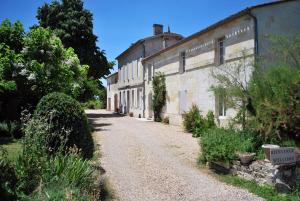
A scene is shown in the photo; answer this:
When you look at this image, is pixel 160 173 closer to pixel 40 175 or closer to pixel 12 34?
pixel 40 175

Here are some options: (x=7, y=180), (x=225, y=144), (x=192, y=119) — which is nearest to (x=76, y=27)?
(x=192, y=119)

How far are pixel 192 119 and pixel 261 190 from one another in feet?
30.2

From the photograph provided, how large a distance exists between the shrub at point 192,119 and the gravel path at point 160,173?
2.48m

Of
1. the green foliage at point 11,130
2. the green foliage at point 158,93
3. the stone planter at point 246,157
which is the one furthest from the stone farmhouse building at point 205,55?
the green foliage at point 11,130

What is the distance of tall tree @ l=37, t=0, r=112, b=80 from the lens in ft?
90.8

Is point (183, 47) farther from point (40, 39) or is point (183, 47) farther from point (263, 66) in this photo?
point (263, 66)

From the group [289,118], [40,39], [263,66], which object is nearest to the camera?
[289,118]

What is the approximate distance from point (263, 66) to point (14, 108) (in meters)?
11.9

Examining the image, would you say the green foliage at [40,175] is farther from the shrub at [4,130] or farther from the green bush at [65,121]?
the shrub at [4,130]

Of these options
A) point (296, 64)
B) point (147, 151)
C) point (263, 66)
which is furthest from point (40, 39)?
point (296, 64)

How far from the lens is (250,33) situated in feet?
40.3

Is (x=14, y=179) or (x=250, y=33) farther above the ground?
(x=250, y=33)

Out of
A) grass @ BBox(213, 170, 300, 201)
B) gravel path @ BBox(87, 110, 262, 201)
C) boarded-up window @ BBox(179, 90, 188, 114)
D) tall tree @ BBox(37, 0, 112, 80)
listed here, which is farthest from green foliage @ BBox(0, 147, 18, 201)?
tall tree @ BBox(37, 0, 112, 80)

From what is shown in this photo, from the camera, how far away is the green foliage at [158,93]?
21.4m
